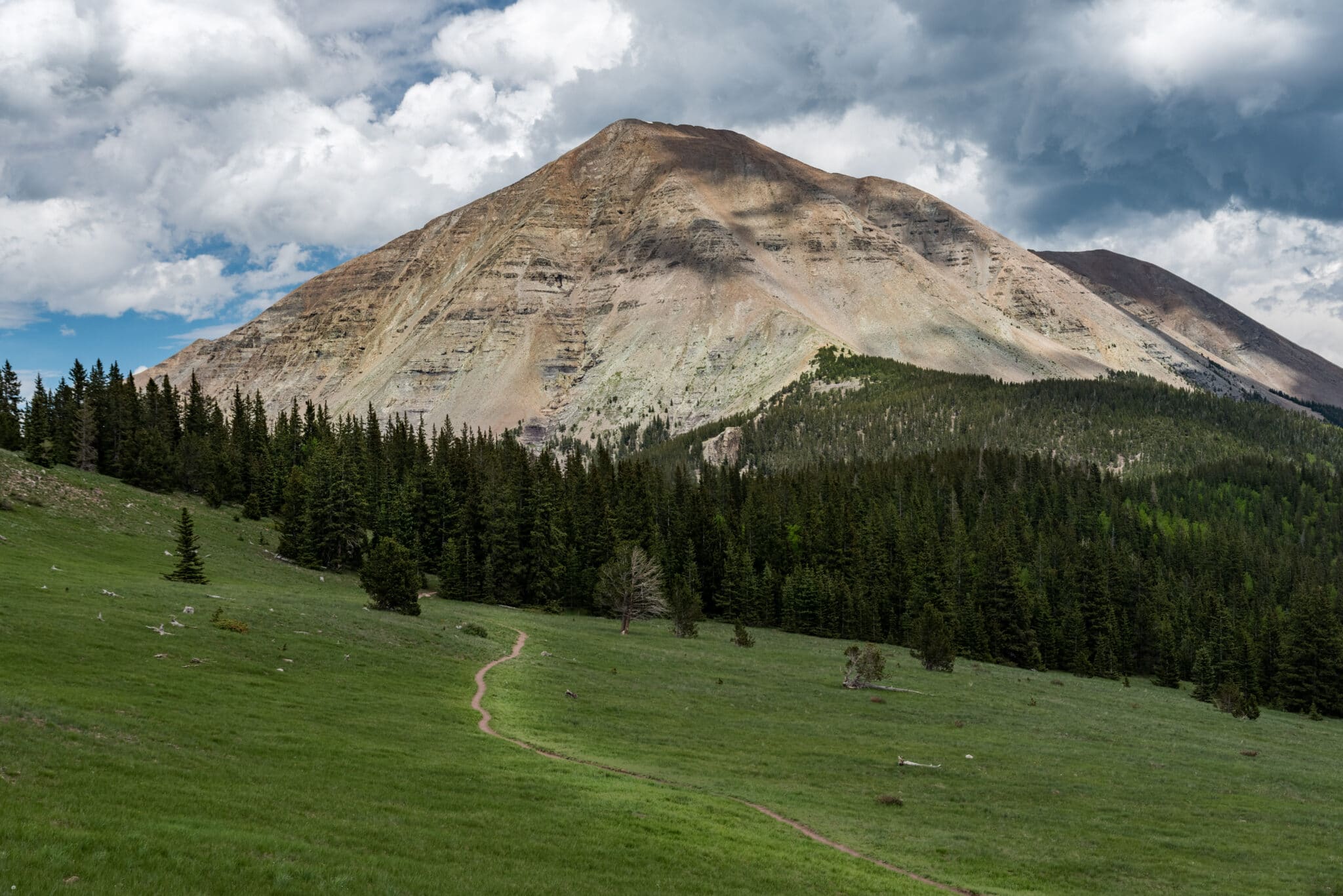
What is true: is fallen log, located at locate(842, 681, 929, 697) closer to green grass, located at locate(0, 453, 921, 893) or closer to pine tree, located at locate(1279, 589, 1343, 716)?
green grass, located at locate(0, 453, 921, 893)

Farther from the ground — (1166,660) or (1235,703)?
(1166,660)

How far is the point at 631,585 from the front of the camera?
274 ft

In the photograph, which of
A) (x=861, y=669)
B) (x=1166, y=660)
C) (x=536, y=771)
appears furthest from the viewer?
(x=1166, y=660)

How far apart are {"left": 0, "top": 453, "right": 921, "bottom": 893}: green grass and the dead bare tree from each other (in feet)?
Answer: 122

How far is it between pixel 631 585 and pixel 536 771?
54.3m

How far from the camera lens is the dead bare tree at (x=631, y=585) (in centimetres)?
8375

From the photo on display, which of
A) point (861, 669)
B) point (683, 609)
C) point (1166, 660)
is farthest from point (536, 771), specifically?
point (1166, 660)

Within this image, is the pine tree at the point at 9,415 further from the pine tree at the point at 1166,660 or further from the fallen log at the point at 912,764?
the pine tree at the point at 1166,660

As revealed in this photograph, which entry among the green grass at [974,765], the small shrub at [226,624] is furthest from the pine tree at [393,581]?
the small shrub at [226,624]

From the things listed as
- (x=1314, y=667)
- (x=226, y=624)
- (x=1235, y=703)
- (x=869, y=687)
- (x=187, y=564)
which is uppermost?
(x=187, y=564)

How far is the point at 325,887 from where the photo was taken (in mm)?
15508

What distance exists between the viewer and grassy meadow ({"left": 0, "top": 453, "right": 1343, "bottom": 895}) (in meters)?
18.2

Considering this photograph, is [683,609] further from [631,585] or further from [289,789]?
[289,789]

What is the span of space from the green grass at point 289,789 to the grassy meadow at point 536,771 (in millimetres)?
112
